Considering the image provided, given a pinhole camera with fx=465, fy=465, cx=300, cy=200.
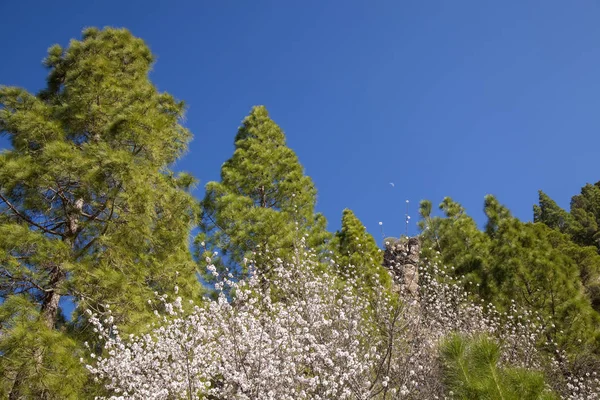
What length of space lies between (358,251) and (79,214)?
9.05 metres

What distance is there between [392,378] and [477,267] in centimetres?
608

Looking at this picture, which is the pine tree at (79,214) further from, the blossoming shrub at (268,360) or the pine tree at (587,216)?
the pine tree at (587,216)

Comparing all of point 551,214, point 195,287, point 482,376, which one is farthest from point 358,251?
point 551,214

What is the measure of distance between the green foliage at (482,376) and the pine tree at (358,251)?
794 cm

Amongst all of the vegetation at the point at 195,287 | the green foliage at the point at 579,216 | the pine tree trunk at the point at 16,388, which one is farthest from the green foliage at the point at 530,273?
the green foliage at the point at 579,216

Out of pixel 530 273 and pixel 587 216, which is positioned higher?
pixel 587 216

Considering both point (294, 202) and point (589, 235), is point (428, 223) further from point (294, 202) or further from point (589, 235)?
point (589, 235)

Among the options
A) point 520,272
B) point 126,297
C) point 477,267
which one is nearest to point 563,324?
point 520,272

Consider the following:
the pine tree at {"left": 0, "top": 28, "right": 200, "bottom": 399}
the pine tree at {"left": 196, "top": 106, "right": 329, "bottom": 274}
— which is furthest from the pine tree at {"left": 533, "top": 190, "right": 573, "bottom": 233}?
the pine tree at {"left": 0, "top": 28, "right": 200, "bottom": 399}

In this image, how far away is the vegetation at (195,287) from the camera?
17.4ft

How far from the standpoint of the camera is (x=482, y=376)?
3762mm

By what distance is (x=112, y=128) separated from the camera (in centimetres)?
746

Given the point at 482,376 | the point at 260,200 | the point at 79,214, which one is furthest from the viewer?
the point at 260,200

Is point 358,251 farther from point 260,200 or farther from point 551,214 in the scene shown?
point 551,214
